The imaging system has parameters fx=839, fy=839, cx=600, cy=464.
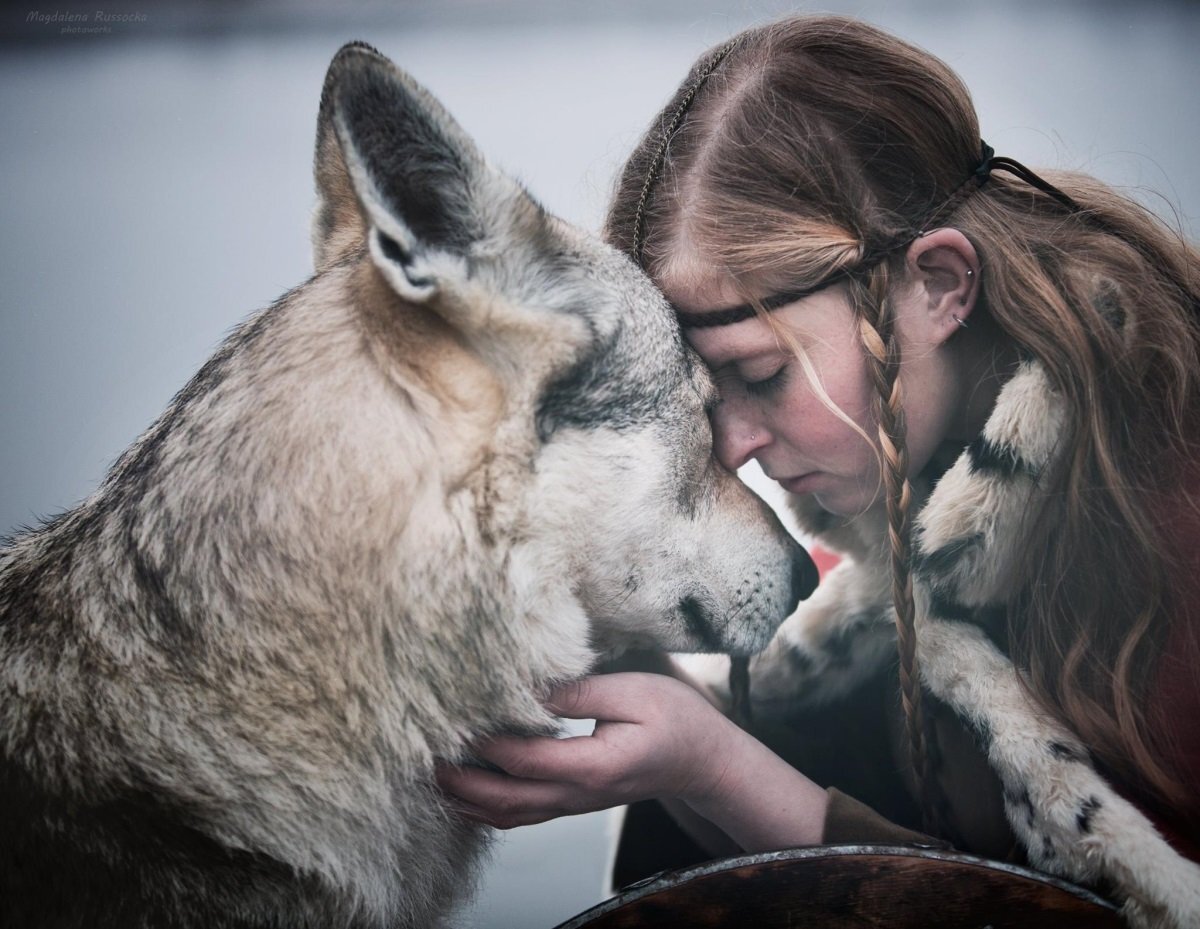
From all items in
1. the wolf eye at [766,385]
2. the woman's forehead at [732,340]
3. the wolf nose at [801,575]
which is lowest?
the wolf nose at [801,575]

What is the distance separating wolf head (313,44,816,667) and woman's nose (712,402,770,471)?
0.05m

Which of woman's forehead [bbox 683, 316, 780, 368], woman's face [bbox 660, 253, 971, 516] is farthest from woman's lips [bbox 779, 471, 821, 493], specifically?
woman's forehead [bbox 683, 316, 780, 368]

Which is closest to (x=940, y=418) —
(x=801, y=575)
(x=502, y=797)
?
(x=801, y=575)

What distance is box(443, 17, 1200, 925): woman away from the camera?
54.2 inches

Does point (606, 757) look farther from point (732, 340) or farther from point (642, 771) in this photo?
point (732, 340)

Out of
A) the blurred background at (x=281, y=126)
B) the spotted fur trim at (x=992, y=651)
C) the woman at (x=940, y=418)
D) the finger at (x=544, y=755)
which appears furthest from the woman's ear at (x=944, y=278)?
the finger at (x=544, y=755)

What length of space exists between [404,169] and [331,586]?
55 centimetres

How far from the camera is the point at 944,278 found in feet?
4.61

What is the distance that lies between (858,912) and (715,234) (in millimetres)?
1102

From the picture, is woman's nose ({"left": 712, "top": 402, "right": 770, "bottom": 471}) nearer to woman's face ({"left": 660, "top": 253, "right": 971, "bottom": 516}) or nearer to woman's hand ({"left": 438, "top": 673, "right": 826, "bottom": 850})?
woman's face ({"left": 660, "top": 253, "right": 971, "bottom": 516})

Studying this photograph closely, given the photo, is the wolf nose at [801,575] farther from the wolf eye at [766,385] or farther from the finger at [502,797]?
the finger at [502,797]

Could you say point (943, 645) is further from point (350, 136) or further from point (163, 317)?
point (163, 317)

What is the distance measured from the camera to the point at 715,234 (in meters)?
1.40

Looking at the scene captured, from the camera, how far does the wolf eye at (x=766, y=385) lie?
1415mm
